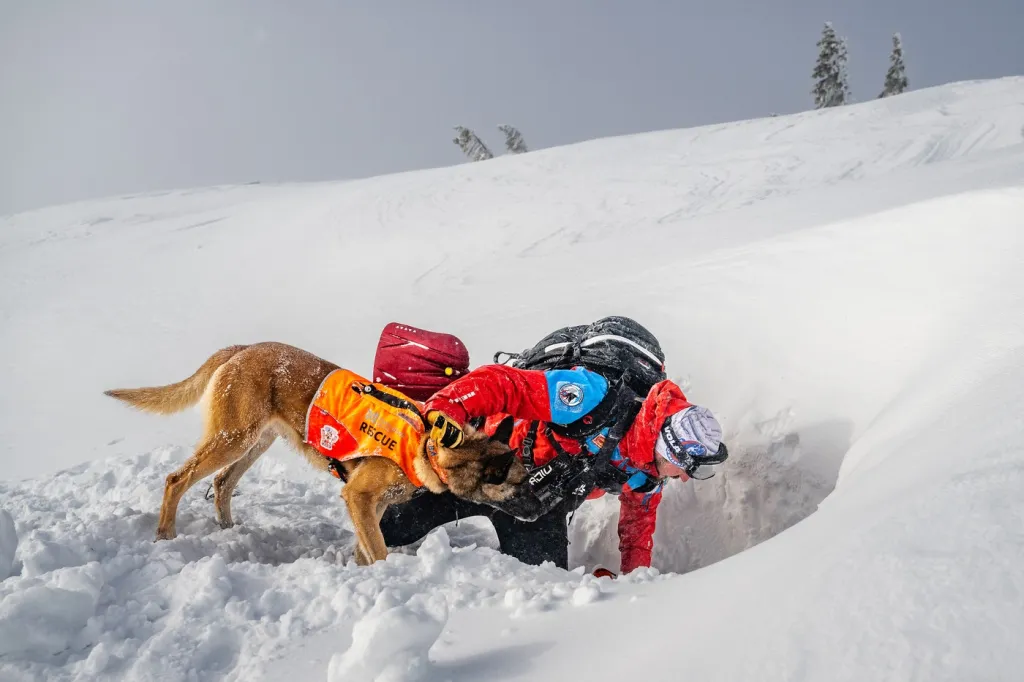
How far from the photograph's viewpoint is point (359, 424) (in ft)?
12.6

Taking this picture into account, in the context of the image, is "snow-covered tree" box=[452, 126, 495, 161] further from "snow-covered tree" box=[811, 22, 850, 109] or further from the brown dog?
the brown dog

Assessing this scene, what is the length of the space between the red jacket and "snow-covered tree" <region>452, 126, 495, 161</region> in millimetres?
32248

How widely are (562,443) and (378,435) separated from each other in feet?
3.65

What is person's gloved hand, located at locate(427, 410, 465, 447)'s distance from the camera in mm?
3164

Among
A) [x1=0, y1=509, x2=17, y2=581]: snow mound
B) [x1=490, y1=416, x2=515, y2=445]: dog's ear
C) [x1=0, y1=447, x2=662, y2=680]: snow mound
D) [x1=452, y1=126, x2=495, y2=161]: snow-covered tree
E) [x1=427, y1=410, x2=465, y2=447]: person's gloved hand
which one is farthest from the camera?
[x1=452, y1=126, x2=495, y2=161]: snow-covered tree

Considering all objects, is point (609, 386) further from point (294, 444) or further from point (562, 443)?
point (294, 444)

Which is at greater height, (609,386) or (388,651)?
(609,386)

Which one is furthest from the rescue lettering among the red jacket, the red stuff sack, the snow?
the snow

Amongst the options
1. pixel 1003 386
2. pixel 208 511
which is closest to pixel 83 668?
pixel 208 511

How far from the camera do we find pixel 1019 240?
413cm

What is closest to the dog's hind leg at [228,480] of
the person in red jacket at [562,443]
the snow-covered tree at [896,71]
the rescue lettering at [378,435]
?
the rescue lettering at [378,435]

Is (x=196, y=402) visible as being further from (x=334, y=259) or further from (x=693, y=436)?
(x=334, y=259)

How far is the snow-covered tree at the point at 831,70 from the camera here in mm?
30609

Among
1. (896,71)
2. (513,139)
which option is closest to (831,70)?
(896,71)
